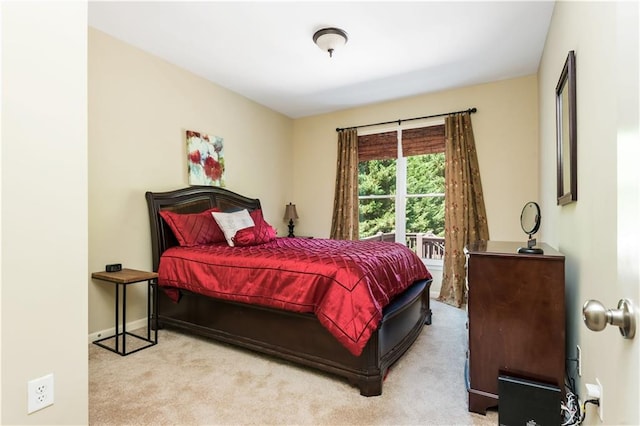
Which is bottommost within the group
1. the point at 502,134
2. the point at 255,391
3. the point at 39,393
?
the point at 255,391

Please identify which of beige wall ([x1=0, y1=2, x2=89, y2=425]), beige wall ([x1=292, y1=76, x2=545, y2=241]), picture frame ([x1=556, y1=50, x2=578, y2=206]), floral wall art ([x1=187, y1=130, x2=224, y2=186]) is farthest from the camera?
beige wall ([x1=292, y1=76, x2=545, y2=241])

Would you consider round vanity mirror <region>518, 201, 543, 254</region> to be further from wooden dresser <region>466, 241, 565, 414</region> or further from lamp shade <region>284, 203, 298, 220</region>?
lamp shade <region>284, 203, 298, 220</region>

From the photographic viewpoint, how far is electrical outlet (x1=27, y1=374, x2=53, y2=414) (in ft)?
4.14

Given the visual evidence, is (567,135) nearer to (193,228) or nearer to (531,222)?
(531,222)

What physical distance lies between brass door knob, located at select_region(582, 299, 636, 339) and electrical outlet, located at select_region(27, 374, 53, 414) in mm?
1757

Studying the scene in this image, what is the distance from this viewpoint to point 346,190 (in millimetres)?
5066

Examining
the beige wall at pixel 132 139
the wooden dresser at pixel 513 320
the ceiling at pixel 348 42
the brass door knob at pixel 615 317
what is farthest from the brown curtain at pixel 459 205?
the brass door knob at pixel 615 317

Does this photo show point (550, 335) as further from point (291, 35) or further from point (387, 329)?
point (291, 35)

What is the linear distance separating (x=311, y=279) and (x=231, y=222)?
1583 millimetres

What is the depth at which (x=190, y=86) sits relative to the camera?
3.85 metres

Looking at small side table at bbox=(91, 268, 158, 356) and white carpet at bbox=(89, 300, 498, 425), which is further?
small side table at bbox=(91, 268, 158, 356)

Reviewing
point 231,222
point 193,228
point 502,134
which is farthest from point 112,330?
point 502,134

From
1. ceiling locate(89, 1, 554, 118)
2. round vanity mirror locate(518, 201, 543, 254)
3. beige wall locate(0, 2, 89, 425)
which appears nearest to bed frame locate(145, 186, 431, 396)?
round vanity mirror locate(518, 201, 543, 254)

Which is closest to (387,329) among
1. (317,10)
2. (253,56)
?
(317,10)
